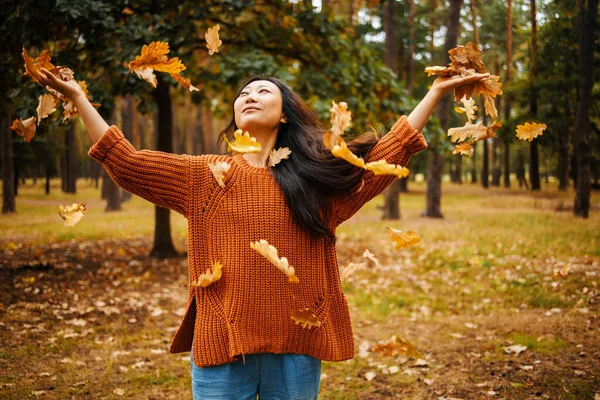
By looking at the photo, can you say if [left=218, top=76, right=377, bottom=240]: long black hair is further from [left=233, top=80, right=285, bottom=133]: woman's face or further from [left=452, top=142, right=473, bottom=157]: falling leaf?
[left=452, top=142, right=473, bottom=157]: falling leaf

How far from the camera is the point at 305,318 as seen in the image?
5.79 ft

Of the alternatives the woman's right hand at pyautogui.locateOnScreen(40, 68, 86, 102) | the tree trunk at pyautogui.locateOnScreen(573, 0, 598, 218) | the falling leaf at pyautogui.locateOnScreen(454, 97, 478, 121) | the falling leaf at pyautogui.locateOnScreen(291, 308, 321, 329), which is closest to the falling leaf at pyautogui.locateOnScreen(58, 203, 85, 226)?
the woman's right hand at pyautogui.locateOnScreen(40, 68, 86, 102)

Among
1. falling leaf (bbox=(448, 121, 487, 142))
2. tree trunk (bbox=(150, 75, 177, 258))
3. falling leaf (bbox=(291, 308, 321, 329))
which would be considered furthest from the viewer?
tree trunk (bbox=(150, 75, 177, 258))

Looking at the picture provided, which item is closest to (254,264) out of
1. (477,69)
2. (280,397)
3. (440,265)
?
(280,397)

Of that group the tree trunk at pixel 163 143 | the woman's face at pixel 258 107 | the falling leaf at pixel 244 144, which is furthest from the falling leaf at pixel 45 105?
the tree trunk at pixel 163 143

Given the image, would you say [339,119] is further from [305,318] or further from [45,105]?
[45,105]

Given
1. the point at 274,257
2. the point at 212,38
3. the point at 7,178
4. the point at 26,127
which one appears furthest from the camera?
the point at 7,178

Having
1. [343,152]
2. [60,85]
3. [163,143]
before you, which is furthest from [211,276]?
[163,143]

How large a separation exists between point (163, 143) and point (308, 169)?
6001 millimetres

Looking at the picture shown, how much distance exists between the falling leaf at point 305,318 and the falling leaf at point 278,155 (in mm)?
576

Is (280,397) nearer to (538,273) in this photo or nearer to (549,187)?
(538,273)

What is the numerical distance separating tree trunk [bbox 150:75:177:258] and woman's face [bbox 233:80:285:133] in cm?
553

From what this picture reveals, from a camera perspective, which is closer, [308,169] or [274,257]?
[274,257]

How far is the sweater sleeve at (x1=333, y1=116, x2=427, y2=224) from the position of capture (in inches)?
74.6
